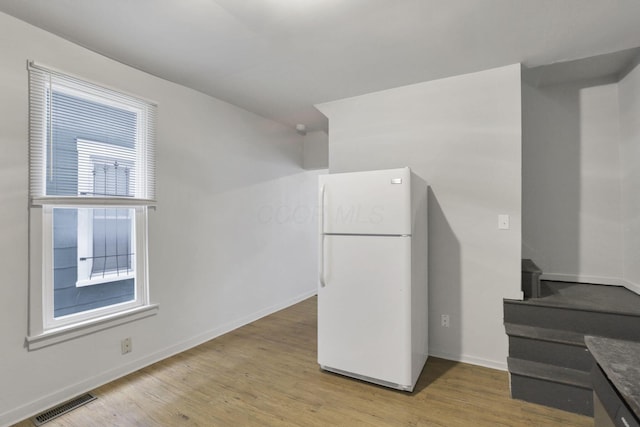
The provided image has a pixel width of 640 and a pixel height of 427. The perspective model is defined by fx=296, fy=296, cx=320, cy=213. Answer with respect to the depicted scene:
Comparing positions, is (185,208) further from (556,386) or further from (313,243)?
(556,386)

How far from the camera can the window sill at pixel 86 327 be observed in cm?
195

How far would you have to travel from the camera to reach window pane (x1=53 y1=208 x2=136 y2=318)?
212 centimetres

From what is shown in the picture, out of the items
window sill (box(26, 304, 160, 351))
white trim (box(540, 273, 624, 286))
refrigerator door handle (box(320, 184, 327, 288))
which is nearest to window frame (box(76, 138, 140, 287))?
window sill (box(26, 304, 160, 351))

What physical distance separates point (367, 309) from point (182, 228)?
1.93 m

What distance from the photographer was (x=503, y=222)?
2494mm

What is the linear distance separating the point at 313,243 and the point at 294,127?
1.89 meters

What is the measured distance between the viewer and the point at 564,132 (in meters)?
2.97

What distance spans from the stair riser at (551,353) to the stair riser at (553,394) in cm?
18

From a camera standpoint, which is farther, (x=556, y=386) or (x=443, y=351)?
(x=443, y=351)

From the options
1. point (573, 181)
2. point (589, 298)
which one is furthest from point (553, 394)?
point (573, 181)

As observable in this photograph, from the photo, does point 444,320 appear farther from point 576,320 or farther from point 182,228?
point 182,228

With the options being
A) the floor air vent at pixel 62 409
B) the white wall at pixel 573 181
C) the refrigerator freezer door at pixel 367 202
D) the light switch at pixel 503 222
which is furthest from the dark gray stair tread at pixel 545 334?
the floor air vent at pixel 62 409

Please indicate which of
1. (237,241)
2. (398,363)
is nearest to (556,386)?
(398,363)

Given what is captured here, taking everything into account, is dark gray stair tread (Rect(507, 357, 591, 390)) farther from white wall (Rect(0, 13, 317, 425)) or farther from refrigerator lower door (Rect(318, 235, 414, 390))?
white wall (Rect(0, 13, 317, 425))
